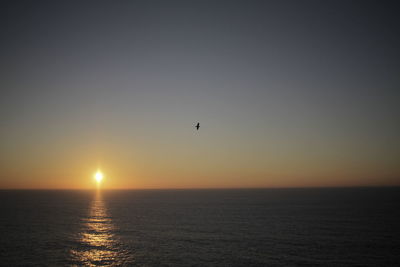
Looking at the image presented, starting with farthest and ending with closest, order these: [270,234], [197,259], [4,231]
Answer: [4,231], [270,234], [197,259]

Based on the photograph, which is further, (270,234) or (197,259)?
A: (270,234)

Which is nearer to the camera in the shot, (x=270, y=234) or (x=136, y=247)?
(x=136, y=247)

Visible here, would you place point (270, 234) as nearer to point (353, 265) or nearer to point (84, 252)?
point (353, 265)

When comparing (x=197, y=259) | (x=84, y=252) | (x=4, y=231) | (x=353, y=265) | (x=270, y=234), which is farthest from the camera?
(x=4, y=231)

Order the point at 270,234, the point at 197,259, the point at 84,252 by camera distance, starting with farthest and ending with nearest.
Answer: the point at 270,234, the point at 84,252, the point at 197,259

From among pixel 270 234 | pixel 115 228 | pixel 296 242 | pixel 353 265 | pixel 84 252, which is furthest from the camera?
pixel 115 228

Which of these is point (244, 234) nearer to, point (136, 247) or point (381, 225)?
point (136, 247)

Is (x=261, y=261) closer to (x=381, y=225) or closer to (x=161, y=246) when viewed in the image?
(x=161, y=246)

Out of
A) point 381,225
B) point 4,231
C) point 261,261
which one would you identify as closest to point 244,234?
point 261,261

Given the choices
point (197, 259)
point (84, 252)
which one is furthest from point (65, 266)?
point (197, 259)
